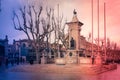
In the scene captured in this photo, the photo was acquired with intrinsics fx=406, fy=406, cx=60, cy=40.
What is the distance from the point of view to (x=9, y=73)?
42.3 feet

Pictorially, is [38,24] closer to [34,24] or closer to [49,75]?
[34,24]

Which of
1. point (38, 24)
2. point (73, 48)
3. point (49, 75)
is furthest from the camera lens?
point (73, 48)

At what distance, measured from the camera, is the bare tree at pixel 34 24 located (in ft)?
41.1

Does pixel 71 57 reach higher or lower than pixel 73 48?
lower

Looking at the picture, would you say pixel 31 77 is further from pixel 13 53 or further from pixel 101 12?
pixel 101 12

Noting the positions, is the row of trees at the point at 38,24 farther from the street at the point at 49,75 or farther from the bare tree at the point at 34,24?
the street at the point at 49,75

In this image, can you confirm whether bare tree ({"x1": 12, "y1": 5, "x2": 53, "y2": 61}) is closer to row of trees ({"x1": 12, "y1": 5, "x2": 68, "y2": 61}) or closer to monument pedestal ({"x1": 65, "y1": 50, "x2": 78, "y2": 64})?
row of trees ({"x1": 12, "y1": 5, "x2": 68, "y2": 61})

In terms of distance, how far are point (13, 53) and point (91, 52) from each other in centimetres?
255

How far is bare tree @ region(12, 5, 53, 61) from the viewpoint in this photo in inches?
494

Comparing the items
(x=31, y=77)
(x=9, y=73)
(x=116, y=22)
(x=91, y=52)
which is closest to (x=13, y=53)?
(x=9, y=73)

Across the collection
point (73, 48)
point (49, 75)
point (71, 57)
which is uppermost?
point (73, 48)

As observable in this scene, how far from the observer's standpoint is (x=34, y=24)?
43.2 feet

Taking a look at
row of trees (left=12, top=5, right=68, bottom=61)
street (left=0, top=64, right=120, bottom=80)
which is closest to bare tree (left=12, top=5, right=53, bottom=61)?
row of trees (left=12, top=5, right=68, bottom=61)

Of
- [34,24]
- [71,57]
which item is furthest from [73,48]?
[34,24]
